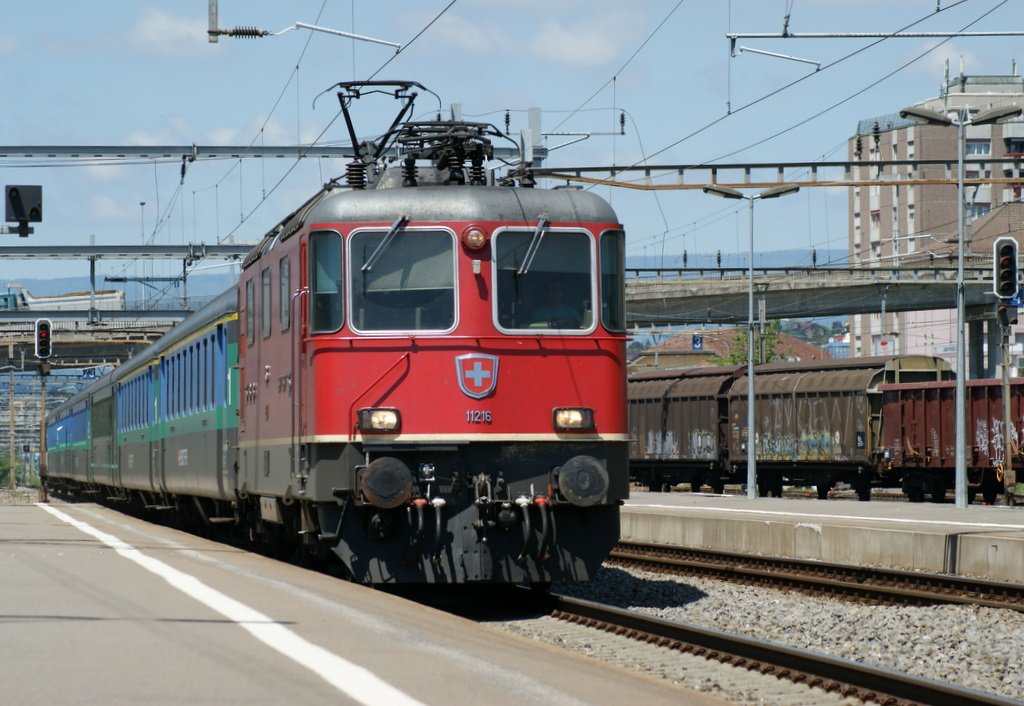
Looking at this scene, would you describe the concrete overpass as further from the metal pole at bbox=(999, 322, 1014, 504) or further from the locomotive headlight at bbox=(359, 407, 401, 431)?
the locomotive headlight at bbox=(359, 407, 401, 431)

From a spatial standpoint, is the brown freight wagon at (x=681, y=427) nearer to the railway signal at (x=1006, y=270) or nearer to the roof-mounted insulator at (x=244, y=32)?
the railway signal at (x=1006, y=270)

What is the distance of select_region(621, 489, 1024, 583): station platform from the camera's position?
17.5m

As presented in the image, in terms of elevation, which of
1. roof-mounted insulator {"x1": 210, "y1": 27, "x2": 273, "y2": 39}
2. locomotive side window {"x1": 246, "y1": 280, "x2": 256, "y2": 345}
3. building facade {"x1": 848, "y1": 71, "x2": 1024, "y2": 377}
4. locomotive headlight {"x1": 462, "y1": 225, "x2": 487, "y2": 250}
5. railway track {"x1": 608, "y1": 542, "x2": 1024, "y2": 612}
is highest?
building facade {"x1": 848, "y1": 71, "x2": 1024, "y2": 377}

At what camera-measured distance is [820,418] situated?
126 feet

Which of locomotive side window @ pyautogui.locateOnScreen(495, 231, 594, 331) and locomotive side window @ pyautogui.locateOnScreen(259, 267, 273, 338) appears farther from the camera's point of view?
locomotive side window @ pyautogui.locateOnScreen(259, 267, 273, 338)

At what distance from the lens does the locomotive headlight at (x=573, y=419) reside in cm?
1218

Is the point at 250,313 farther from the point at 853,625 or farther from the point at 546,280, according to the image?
the point at 853,625

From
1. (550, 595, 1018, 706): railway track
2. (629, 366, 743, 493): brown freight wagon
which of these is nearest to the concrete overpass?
(629, 366, 743, 493): brown freight wagon

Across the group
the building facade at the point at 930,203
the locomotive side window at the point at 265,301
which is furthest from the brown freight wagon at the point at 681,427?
the building facade at the point at 930,203

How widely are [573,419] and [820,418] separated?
2704 centimetres

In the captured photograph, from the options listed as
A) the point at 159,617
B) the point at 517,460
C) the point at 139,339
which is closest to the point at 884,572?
the point at 517,460

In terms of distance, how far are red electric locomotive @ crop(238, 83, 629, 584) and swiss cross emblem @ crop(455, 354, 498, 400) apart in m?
0.01

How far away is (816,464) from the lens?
38.8 meters

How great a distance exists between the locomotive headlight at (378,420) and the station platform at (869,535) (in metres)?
7.97
